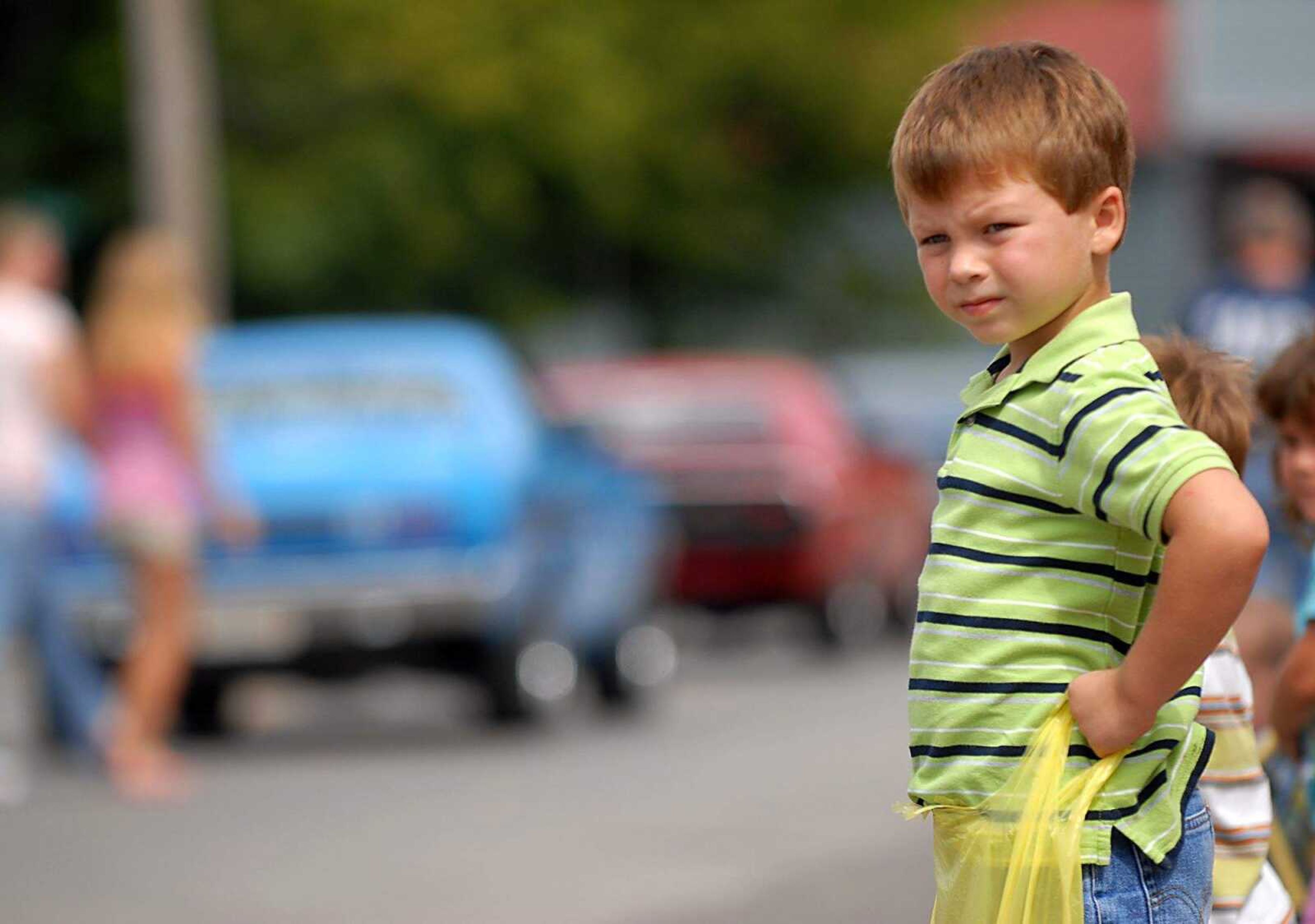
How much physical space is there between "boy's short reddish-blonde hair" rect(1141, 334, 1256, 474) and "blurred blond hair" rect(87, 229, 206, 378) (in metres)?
7.02

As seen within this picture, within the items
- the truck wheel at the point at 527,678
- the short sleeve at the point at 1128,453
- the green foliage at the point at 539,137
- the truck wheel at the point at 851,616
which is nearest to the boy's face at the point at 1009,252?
the short sleeve at the point at 1128,453

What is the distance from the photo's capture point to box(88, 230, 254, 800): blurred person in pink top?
9961 mm

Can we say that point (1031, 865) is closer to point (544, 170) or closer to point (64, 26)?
point (64, 26)

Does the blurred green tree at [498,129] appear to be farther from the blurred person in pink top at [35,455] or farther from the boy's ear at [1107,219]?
the boy's ear at [1107,219]

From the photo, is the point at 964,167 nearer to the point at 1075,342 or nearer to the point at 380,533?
the point at 1075,342

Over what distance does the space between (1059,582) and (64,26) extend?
2337 cm

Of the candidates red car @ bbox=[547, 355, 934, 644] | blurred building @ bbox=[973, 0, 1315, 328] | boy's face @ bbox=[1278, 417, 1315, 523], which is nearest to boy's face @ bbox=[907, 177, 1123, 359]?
boy's face @ bbox=[1278, 417, 1315, 523]

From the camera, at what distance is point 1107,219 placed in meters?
3.07

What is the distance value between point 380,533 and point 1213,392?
742cm

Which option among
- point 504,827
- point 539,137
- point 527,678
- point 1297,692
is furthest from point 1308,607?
point 539,137

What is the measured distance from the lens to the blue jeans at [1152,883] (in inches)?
118

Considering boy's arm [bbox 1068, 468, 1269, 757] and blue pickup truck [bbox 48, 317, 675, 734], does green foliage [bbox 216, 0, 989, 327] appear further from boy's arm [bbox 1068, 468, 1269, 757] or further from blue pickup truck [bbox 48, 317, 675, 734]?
boy's arm [bbox 1068, 468, 1269, 757]

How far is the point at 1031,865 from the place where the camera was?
3.01m

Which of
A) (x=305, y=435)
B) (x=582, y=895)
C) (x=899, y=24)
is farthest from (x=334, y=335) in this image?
(x=899, y=24)
